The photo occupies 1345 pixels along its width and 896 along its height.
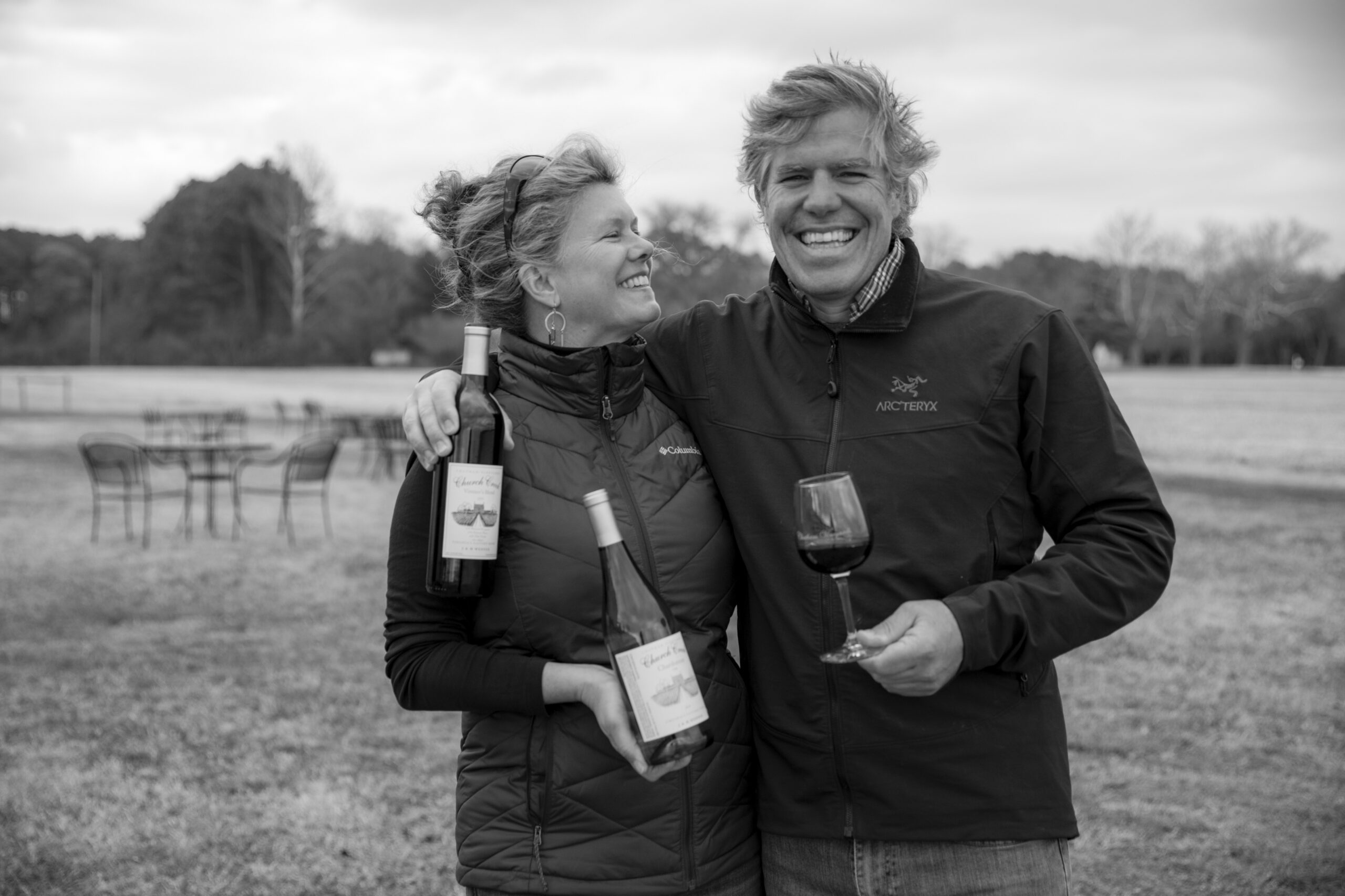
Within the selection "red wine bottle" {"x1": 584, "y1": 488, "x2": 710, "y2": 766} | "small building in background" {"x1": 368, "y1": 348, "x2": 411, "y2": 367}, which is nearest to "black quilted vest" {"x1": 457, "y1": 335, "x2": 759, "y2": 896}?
"red wine bottle" {"x1": 584, "y1": 488, "x2": 710, "y2": 766}

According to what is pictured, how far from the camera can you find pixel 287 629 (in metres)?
8.57

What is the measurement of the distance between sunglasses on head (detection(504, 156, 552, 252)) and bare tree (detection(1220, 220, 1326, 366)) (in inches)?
3429

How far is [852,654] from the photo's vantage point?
1.96 metres

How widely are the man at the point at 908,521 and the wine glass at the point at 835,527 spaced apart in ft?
0.41

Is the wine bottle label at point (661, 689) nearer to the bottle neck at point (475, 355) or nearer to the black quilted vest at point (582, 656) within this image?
the black quilted vest at point (582, 656)

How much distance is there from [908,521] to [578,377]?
0.68 m

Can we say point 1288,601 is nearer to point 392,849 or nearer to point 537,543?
point 392,849

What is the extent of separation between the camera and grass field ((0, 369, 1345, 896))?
472 centimetres

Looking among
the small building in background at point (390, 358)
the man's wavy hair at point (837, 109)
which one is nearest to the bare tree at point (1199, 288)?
the small building in background at point (390, 358)

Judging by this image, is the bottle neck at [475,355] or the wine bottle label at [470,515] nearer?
the wine bottle label at [470,515]

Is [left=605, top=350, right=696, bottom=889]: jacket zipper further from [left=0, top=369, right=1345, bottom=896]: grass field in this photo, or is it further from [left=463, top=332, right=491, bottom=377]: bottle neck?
[left=0, top=369, right=1345, bottom=896]: grass field

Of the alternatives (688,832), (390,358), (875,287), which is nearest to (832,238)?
(875,287)

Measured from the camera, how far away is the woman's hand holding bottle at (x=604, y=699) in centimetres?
189

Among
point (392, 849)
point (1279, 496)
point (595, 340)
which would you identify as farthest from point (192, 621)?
point (1279, 496)
